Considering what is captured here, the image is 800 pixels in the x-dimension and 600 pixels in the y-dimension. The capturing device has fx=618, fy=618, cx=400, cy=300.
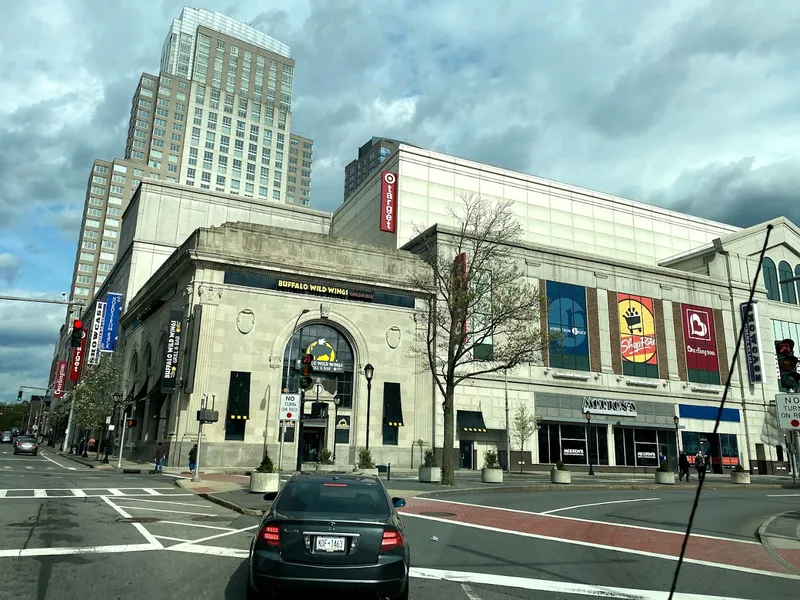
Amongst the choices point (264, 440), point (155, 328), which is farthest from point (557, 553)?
point (155, 328)

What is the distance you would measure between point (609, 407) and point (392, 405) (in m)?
18.0

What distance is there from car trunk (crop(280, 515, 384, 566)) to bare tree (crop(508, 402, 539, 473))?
37.4 metres

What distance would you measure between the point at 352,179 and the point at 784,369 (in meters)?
185

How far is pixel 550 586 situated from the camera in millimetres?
8328

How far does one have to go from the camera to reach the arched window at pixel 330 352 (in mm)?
40625

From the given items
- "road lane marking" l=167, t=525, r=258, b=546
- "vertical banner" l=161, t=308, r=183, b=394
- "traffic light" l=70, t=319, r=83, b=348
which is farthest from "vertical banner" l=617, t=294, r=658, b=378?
"road lane marking" l=167, t=525, r=258, b=546

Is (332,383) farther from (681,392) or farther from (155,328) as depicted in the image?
(681,392)

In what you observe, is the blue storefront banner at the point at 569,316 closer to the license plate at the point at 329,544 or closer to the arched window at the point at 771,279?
the arched window at the point at 771,279

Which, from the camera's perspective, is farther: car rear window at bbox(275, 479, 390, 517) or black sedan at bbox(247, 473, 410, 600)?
car rear window at bbox(275, 479, 390, 517)

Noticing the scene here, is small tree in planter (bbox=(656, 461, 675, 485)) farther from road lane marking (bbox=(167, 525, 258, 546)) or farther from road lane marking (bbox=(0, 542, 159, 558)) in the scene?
road lane marking (bbox=(0, 542, 159, 558))

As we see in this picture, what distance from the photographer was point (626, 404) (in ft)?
158

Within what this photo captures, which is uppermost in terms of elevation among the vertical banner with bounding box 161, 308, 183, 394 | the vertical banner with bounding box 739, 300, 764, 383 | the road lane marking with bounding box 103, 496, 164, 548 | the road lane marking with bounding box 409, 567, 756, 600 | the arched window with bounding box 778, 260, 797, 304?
the arched window with bounding box 778, 260, 797, 304

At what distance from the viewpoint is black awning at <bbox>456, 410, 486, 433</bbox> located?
4209 cm

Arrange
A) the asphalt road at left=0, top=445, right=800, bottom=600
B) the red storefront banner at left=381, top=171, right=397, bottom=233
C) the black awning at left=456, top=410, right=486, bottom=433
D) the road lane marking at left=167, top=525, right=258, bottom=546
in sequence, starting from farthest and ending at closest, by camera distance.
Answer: the red storefront banner at left=381, top=171, right=397, bottom=233
the black awning at left=456, top=410, right=486, bottom=433
the road lane marking at left=167, top=525, right=258, bottom=546
the asphalt road at left=0, top=445, right=800, bottom=600
